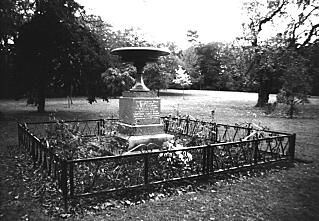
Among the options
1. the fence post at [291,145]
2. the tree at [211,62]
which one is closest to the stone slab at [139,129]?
the fence post at [291,145]

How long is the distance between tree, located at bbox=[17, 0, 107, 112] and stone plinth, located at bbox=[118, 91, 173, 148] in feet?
36.7

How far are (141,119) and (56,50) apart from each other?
12.4 metres

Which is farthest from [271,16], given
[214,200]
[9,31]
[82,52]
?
[214,200]

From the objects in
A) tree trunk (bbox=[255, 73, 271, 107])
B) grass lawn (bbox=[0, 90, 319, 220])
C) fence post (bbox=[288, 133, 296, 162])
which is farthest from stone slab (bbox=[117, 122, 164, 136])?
tree trunk (bbox=[255, 73, 271, 107])

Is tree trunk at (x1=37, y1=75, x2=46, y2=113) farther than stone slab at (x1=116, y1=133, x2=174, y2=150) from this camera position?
Yes

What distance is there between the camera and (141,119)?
934 cm

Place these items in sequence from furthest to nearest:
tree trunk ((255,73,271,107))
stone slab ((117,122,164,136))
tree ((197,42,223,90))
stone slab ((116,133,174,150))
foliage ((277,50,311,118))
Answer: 1. tree ((197,42,223,90))
2. tree trunk ((255,73,271,107))
3. foliage ((277,50,311,118))
4. stone slab ((117,122,164,136))
5. stone slab ((116,133,174,150))

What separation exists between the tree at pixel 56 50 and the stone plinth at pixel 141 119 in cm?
1118

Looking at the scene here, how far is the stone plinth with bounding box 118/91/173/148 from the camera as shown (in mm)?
9234

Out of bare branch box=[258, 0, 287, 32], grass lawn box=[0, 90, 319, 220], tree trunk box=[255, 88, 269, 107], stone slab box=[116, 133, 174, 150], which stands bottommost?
grass lawn box=[0, 90, 319, 220]

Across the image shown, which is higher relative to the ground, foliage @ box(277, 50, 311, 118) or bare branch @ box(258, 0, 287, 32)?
bare branch @ box(258, 0, 287, 32)

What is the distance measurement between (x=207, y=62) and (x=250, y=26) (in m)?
42.5

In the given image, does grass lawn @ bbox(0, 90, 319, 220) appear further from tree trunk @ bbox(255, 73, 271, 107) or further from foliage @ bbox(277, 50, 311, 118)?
tree trunk @ bbox(255, 73, 271, 107)

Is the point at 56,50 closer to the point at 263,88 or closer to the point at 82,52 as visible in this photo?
the point at 82,52
